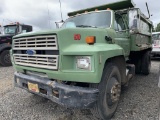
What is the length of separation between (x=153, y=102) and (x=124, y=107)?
0.78 m

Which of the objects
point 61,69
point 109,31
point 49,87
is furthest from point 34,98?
point 109,31

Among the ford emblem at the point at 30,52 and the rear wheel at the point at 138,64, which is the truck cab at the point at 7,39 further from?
the ford emblem at the point at 30,52

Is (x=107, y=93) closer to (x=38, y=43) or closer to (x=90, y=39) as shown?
(x=90, y=39)

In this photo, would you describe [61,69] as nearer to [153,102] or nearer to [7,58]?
[153,102]

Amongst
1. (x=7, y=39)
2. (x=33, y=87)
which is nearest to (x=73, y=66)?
(x=33, y=87)

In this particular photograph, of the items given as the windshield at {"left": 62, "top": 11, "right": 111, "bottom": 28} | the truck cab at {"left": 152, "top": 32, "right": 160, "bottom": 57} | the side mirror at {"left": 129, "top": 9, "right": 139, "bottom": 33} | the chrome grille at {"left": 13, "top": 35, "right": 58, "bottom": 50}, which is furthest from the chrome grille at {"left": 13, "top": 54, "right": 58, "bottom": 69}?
the truck cab at {"left": 152, "top": 32, "right": 160, "bottom": 57}

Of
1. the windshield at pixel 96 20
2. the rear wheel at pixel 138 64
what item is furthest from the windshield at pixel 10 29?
the rear wheel at pixel 138 64

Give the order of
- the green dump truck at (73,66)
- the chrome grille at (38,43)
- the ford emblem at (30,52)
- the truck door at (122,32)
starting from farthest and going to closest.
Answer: the truck door at (122,32) → the ford emblem at (30,52) → the chrome grille at (38,43) → the green dump truck at (73,66)

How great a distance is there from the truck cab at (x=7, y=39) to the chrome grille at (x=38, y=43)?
6.48m

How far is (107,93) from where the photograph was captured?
3297 millimetres

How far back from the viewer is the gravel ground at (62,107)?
11.9 feet

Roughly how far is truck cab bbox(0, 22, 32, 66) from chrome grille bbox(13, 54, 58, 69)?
642 centimetres

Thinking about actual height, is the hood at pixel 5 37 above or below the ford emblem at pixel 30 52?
above

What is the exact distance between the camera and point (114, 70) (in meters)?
3.51
